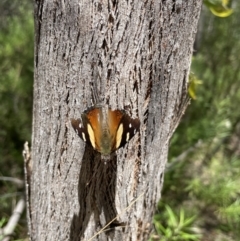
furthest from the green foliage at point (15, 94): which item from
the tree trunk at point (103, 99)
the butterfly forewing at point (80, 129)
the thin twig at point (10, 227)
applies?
the butterfly forewing at point (80, 129)

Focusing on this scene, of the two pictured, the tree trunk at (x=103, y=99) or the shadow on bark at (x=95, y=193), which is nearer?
the tree trunk at (x=103, y=99)

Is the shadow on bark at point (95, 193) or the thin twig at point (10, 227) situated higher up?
the shadow on bark at point (95, 193)

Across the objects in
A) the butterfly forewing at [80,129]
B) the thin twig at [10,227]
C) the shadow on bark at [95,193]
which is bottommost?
the thin twig at [10,227]

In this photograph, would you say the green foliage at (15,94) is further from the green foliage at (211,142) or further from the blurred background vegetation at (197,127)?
the green foliage at (211,142)

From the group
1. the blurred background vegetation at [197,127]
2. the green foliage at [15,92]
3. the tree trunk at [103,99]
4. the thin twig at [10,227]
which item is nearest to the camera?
the tree trunk at [103,99]

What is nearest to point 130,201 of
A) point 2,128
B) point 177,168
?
point 177,168

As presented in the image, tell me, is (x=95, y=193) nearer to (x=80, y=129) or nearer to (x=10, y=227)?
(x=80, y=129)

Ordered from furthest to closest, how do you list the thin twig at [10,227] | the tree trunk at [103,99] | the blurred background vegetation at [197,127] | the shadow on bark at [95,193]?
the blurred background vegetation at [197,127], the thin twig at [10,227], the shadow on bark at [95,193], the tree trunk at [103,99]

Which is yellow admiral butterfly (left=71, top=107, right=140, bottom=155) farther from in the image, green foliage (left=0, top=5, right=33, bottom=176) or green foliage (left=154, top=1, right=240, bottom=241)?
green foliage (left=0, top=5, right=33, bottom=176)

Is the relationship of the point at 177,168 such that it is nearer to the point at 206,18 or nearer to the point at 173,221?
the point at 173,221
